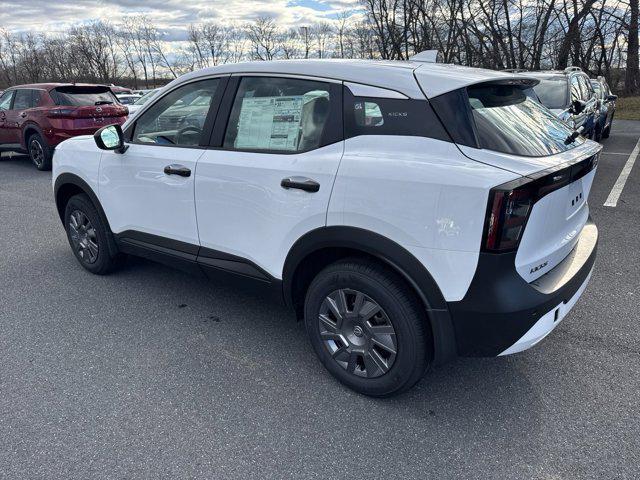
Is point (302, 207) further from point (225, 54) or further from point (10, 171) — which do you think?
point (225, 54)

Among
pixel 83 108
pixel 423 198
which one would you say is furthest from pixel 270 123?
pixel 83 108

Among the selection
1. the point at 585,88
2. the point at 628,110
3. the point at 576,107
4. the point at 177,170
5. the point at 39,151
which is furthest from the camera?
the point at 628,110

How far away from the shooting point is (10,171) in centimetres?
1034

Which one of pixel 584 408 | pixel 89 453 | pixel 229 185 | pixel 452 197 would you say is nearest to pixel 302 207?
pixel 229 185

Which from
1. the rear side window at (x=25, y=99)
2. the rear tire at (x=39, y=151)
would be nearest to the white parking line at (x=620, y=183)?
the rear tire at (x=39, y=151)

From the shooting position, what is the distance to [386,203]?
2234 millimetres

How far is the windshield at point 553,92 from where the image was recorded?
760cm

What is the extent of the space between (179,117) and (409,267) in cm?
212

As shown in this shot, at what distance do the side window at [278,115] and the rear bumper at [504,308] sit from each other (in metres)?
1.10

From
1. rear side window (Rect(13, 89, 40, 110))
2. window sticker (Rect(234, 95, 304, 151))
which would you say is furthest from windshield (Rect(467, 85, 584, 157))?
rear side window (Rect(13, 89, 40, 110))

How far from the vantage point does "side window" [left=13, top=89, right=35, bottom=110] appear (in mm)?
10227

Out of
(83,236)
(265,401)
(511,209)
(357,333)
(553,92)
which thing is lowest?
(265,401)

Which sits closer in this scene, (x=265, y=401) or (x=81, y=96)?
(x=265, y=401)

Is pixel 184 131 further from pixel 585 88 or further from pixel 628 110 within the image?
pixel 628 110
